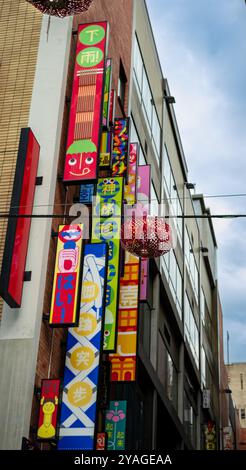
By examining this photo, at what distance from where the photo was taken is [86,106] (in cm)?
2005

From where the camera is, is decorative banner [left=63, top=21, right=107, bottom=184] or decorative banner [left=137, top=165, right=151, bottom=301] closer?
decorative banner [left=63, top=21, right=107, bottom=184]

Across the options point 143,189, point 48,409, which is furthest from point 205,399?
point 48,409

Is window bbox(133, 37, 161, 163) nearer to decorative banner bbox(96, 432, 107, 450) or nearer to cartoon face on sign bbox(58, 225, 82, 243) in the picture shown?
cartoon face on sign bbox(58, 225, 82, 243)

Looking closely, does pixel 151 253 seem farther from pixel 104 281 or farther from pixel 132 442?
pixel 132 442

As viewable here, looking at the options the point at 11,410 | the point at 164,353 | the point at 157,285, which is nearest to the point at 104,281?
the point at 11,410

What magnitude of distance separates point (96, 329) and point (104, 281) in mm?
1231

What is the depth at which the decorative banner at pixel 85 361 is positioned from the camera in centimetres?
1659

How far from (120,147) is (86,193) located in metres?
2.45

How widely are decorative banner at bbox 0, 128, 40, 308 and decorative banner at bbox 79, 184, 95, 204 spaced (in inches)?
91.0

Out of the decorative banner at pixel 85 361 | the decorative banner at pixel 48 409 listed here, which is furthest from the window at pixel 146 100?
the decorative banner at pixel 48 409

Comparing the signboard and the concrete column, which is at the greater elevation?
the signboard

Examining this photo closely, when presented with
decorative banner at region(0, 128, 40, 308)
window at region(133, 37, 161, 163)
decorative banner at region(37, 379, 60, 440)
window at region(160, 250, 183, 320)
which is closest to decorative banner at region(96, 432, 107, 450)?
decorative banner at region(37, 379, 60, 440)

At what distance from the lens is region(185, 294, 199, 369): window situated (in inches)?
1617

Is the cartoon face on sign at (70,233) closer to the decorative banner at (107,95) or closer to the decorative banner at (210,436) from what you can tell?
the decorative banner at (107,95)
